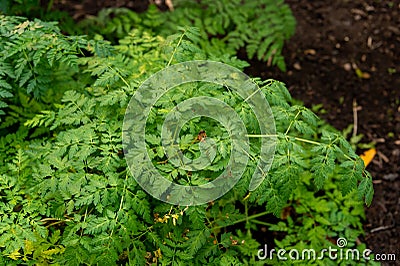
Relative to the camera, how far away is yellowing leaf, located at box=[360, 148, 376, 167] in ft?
12.1

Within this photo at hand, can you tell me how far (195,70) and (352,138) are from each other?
5.28 ft

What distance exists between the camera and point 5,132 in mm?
3191

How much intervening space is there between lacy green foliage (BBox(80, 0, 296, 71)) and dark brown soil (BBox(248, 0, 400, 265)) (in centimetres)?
33

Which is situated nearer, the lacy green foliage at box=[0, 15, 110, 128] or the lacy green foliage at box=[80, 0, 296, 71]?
the lacy green foliage at box=[0, 15, 110, 128]

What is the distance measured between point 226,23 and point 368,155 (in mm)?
1413

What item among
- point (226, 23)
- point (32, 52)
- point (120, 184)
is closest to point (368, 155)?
point (226, 23)

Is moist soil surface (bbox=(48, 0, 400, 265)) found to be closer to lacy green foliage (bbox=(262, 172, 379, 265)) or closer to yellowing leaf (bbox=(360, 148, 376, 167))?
yellowing leaf (bbox=(360, 148, 376, 167))

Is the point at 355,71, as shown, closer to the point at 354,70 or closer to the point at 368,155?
the point at 354,70

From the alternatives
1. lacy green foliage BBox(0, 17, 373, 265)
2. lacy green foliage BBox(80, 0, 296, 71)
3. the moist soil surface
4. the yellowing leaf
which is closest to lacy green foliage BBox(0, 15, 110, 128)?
lacy green foliage BBox(0, 17, 373, 265)

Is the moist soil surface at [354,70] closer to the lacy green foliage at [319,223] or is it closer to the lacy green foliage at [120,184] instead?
the lacy green foliage at [319,223]

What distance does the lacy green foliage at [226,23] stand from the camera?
3.87 meters

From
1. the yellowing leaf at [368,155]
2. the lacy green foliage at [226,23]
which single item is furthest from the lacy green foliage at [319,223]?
the lacy green foliage at [226,23]

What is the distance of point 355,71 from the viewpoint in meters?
4.18

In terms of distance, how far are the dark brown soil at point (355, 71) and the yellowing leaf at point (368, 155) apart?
47mm
